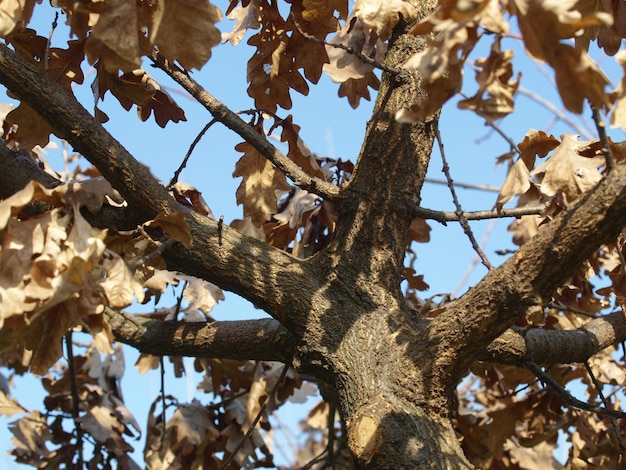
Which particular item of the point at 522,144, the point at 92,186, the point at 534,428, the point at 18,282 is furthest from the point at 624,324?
the point at 18,282

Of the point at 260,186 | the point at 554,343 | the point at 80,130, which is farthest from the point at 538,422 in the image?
the point at 80,130

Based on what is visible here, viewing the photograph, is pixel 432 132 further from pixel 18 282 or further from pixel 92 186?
pixel 18 282

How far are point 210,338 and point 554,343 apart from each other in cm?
91

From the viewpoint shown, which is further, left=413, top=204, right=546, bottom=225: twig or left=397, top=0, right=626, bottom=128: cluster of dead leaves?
left=413, top=204, right=546, bottom=225: twig

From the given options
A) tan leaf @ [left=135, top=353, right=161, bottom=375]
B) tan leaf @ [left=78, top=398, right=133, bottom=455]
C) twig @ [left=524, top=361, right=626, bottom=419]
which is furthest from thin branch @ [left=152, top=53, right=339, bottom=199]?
tan leaf @ [left=135, top=353, right=161, bottom=375]

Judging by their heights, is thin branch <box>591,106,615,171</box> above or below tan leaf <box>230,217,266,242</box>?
below

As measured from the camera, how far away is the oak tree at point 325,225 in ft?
3.76

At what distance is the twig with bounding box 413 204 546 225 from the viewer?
5.75 feet

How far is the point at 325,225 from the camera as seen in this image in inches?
85.3

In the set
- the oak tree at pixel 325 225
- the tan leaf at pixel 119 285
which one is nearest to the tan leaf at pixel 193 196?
the oak tree at pixel 325 225

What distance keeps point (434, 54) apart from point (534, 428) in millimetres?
1842

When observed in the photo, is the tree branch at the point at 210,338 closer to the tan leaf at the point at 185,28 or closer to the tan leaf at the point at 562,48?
the tan leaf at the point at 185,28

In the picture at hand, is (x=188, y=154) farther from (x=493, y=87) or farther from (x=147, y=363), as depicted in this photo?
(x=147, y=363)

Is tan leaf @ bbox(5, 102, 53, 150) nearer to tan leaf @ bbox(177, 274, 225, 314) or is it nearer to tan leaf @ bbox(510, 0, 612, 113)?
tan leaf @ bbox(177, 274, 225, 314)
